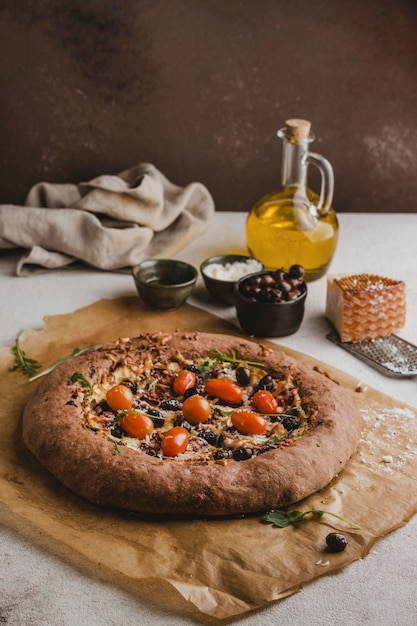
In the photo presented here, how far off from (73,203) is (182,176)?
0.63m

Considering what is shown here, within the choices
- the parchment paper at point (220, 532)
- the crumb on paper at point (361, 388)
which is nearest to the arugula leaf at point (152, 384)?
the parchment paper at point (220, 532)

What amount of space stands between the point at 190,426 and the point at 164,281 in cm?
105

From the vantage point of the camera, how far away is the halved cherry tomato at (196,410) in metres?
2.37

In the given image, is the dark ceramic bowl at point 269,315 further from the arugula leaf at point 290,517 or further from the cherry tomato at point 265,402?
the arugula leaf at point 290,517

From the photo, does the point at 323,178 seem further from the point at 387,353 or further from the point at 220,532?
the point at 220,532

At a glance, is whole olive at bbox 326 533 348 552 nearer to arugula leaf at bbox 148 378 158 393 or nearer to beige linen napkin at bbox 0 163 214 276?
arugula leaf at bbox 148 378 158 393

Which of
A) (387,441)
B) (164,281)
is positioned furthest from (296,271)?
(387,441)

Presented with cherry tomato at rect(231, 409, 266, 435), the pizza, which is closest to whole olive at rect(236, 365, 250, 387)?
the pizza

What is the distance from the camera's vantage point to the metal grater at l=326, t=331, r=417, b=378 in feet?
9.14

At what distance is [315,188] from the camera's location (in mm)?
4082

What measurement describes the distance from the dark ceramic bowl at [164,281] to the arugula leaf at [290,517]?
123 cm

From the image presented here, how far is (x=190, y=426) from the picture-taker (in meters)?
2.38

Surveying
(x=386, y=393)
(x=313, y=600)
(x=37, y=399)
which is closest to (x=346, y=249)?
(x=386, y=393)

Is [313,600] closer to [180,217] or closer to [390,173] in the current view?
[180,217]
